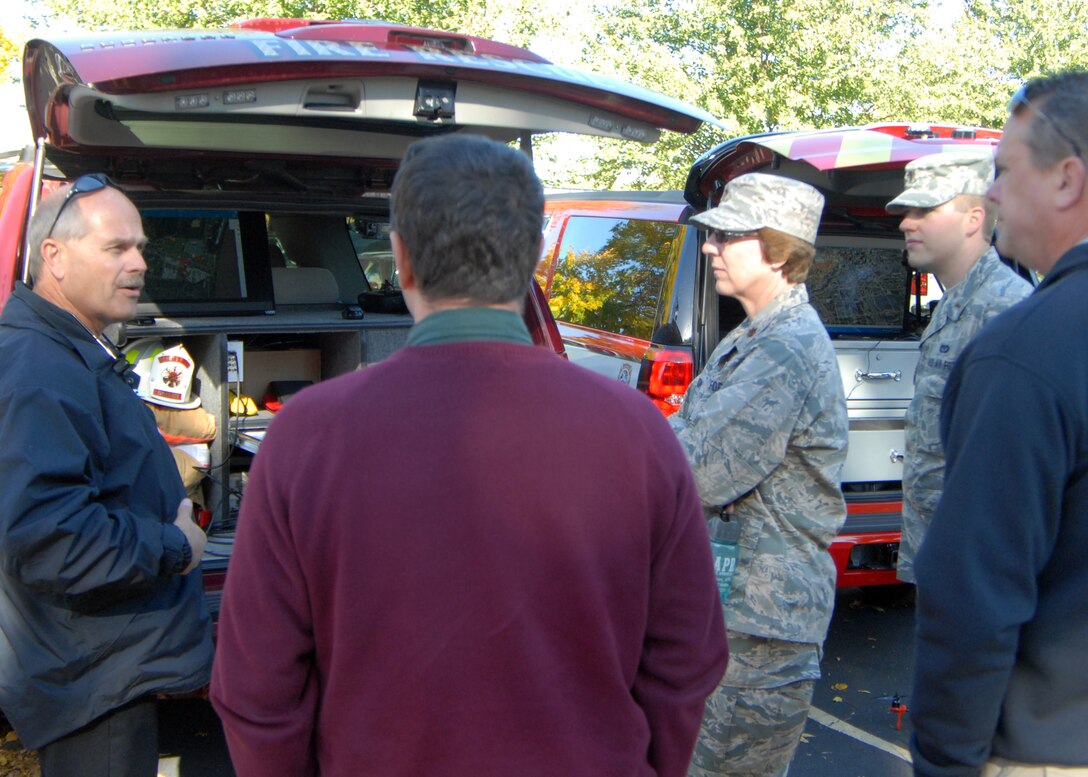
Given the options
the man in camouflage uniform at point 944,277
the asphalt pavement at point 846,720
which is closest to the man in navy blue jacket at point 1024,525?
the man in camouflage uniform at point 944,277

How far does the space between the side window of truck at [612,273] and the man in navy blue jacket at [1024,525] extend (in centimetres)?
349

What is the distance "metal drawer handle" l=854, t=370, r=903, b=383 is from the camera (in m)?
4.77

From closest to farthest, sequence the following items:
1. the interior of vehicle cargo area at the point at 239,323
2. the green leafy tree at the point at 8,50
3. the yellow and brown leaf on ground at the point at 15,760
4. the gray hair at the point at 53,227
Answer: the gray hair at the point at 53,227, the yellow and brown leaf on ground at the point at 15,760, the interior of vehicle cargo area at the point at 239,323, the green leafy tree at the point at 8,50

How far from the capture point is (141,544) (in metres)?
2.21

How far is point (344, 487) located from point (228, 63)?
1.61 meters

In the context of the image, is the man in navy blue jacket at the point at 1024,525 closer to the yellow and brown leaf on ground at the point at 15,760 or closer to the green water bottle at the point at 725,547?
the green water bottle at the point at 725,547

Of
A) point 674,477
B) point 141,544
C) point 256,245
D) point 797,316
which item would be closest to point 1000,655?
point 674,477

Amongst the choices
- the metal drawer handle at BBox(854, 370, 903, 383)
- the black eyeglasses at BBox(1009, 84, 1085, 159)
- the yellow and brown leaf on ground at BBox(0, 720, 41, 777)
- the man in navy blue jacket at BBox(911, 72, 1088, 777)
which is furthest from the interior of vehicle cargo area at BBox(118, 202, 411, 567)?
the black eyeglasses at BBox(1009, 84, 1085, 159)

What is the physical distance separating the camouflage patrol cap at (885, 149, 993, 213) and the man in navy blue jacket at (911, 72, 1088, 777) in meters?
1.89

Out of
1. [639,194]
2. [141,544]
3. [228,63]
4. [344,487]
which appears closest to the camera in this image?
[344,487]

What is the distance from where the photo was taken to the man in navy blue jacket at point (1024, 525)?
1.50 metres

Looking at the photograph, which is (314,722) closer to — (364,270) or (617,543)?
(617,543)

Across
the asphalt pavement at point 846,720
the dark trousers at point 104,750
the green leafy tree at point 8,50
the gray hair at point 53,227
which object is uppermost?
the green leafy tree at point 8,50

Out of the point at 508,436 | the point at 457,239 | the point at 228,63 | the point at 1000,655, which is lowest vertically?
the point at 1000,655
